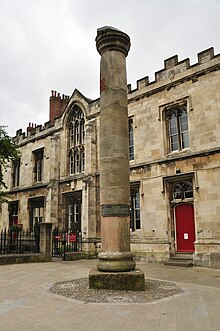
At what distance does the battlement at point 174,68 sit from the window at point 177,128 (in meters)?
1.69

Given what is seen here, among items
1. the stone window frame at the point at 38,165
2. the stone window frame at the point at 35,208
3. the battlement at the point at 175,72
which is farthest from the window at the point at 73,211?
the battlement at the point at 175,72

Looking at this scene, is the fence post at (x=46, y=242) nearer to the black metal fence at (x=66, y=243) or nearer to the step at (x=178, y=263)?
the black metal fence at (x=66, y=243)

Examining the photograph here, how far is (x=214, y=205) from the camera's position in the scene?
43.9ft

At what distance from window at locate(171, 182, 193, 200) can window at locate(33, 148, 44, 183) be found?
490 inches

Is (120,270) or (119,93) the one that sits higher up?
(119,93)

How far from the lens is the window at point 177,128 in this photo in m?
15.5

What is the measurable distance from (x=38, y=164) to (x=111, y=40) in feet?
57.3

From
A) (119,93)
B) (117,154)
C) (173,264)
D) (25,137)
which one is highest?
(25,137)

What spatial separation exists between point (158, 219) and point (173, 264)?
2.35m

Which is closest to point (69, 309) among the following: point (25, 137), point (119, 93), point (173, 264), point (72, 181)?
point (119, 93)

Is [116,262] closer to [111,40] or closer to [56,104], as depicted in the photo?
[111,40]

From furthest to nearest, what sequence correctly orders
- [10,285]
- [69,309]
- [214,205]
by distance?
[214,205]
[10,285]
[69,309]

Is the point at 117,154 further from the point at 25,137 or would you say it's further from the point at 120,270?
the point at 25,137

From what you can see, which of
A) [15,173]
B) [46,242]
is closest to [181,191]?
[46,242]
